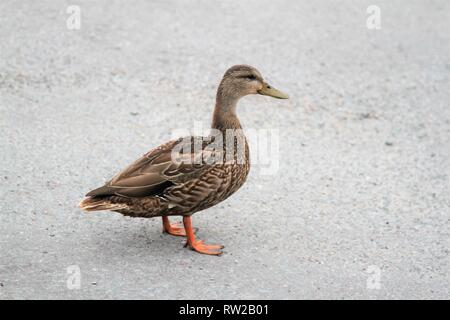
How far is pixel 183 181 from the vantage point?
5.02 metres

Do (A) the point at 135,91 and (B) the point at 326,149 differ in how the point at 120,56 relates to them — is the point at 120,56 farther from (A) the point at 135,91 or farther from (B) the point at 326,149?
(B) the point at 326,149

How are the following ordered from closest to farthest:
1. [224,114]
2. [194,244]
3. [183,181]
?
1. [183,181]
2. [194,244]
3. [224,114]

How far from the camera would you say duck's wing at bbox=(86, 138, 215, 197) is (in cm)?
495

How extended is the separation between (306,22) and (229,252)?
450 cm

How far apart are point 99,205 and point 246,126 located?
2.50 meters

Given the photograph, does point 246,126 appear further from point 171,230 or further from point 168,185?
point 168,185

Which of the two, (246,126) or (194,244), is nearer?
(194,244)
